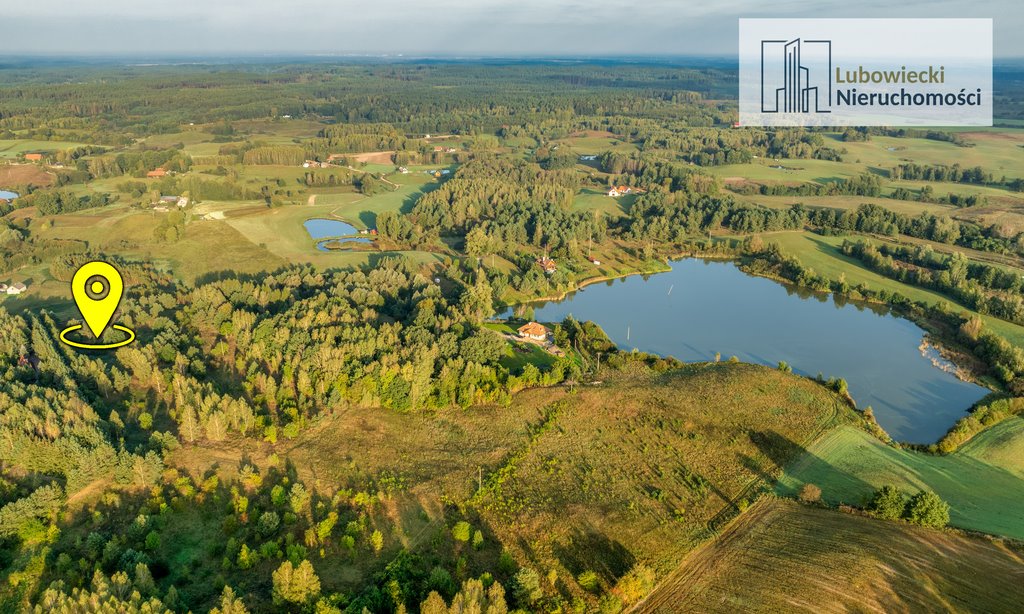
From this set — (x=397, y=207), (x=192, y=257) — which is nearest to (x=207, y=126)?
(x=397, y=207)

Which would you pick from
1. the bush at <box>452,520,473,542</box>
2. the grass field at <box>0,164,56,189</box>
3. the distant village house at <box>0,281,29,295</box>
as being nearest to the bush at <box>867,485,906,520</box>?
the bush at <box>452,520,473,542</box>

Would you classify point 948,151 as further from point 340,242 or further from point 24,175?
point 24,175

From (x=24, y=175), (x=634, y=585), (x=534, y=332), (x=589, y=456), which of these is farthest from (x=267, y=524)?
(x=24, y=175)

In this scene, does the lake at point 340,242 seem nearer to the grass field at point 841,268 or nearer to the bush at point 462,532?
the bush at point 462,532

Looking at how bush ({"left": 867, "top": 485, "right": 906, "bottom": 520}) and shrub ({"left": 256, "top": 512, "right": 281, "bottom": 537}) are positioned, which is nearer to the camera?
shrub ({"left": 256, "top": 512, "right": 281, "bottom": 537})

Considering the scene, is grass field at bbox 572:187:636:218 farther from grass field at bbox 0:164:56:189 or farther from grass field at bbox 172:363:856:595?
grass field at bbox 0:164:56:189

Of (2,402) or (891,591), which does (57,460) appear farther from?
(891,591)
